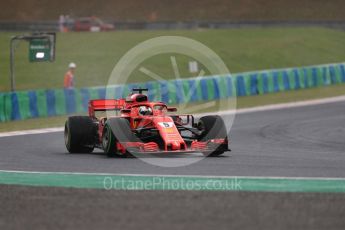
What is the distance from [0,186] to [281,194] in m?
3.93

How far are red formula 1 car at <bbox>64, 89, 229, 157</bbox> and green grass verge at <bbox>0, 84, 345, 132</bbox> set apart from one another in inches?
291

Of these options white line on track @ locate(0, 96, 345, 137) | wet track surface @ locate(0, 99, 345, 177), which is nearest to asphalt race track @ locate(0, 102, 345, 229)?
wet track surface @ locate(0, 99, 345, 177)

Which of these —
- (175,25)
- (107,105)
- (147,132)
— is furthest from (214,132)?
(175,25)

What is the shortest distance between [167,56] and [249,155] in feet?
110

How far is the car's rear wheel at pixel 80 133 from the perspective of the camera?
18031 millimetres

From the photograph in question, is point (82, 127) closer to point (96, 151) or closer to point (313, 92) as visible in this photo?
point (96, 151)

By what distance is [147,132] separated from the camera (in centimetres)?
1678

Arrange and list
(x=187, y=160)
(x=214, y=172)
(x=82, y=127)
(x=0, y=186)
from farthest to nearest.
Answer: (x=82, y=127)
(x=187, y=160)
(x=214, y=172)
(x=0, y=186)

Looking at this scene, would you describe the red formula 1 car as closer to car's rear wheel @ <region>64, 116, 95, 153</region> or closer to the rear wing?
car's rear wheel @ <region>64, 116, 95, 153</region>

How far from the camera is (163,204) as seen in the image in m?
11.1

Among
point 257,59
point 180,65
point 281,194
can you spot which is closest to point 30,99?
point 281,194

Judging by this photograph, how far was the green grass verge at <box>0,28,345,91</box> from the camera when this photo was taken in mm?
43812

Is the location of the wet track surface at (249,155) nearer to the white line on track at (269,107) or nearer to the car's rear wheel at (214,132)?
the car's rear wheel at (214,132)

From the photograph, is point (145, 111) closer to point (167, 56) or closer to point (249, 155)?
point (249, 155)
